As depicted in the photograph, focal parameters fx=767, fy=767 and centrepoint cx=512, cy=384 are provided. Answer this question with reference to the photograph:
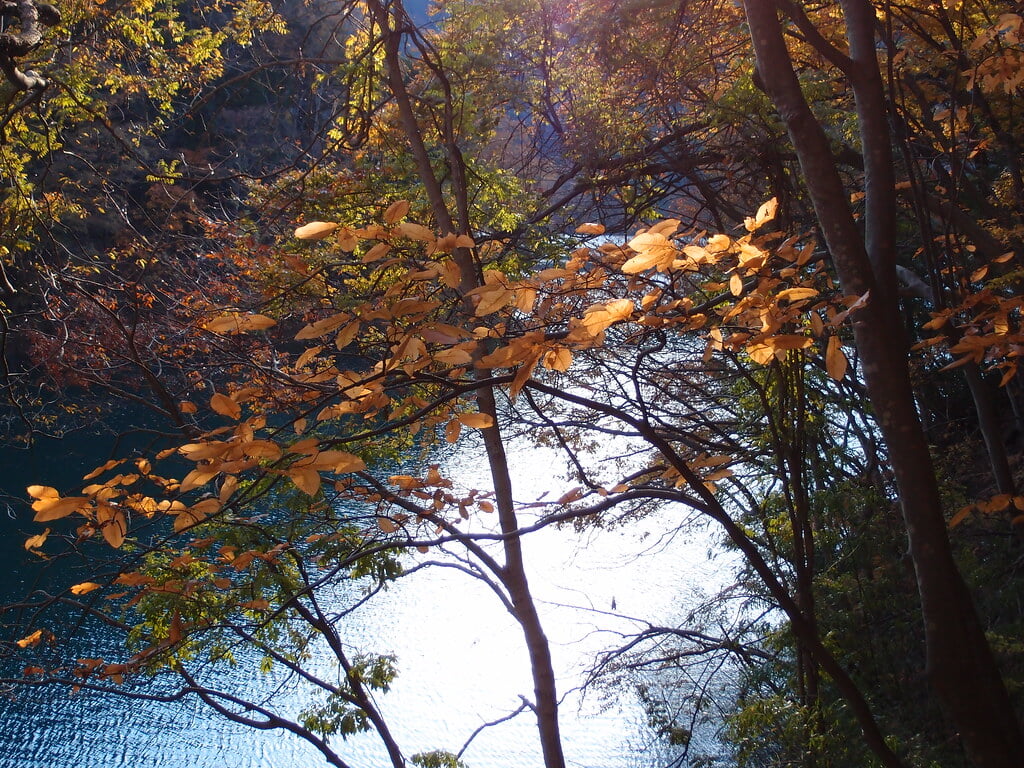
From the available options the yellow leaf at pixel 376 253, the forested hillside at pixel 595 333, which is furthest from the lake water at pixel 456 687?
the yellow leaf at pixel 376 253

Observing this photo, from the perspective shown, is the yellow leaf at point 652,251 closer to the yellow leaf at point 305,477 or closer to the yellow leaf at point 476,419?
the yellow leaf at point 476,419

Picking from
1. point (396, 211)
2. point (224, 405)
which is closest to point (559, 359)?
point (396, 211)

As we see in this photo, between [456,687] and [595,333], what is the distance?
240 inches

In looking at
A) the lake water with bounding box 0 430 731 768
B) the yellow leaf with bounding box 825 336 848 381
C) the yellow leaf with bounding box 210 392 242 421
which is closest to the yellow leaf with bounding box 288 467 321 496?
the yellow leaf with bounding box 210 392 242 421

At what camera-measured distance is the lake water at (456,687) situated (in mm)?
5613

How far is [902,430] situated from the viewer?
124cm

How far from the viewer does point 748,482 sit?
568cm

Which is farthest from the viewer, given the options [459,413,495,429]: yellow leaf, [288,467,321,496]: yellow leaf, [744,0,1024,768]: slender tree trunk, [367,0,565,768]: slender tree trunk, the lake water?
the lake water

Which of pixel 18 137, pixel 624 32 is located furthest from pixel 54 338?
pixel 624 32

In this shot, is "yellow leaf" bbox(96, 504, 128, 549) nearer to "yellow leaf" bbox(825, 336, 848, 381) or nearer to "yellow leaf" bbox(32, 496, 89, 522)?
"yellow leaf" bbox(32, 496, 89, 522)

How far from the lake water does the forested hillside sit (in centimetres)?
34

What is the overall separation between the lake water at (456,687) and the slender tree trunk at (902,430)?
382 centimetres

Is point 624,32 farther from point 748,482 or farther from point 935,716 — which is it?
point 935,716

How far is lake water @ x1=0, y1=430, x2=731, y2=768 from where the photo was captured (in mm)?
5613
